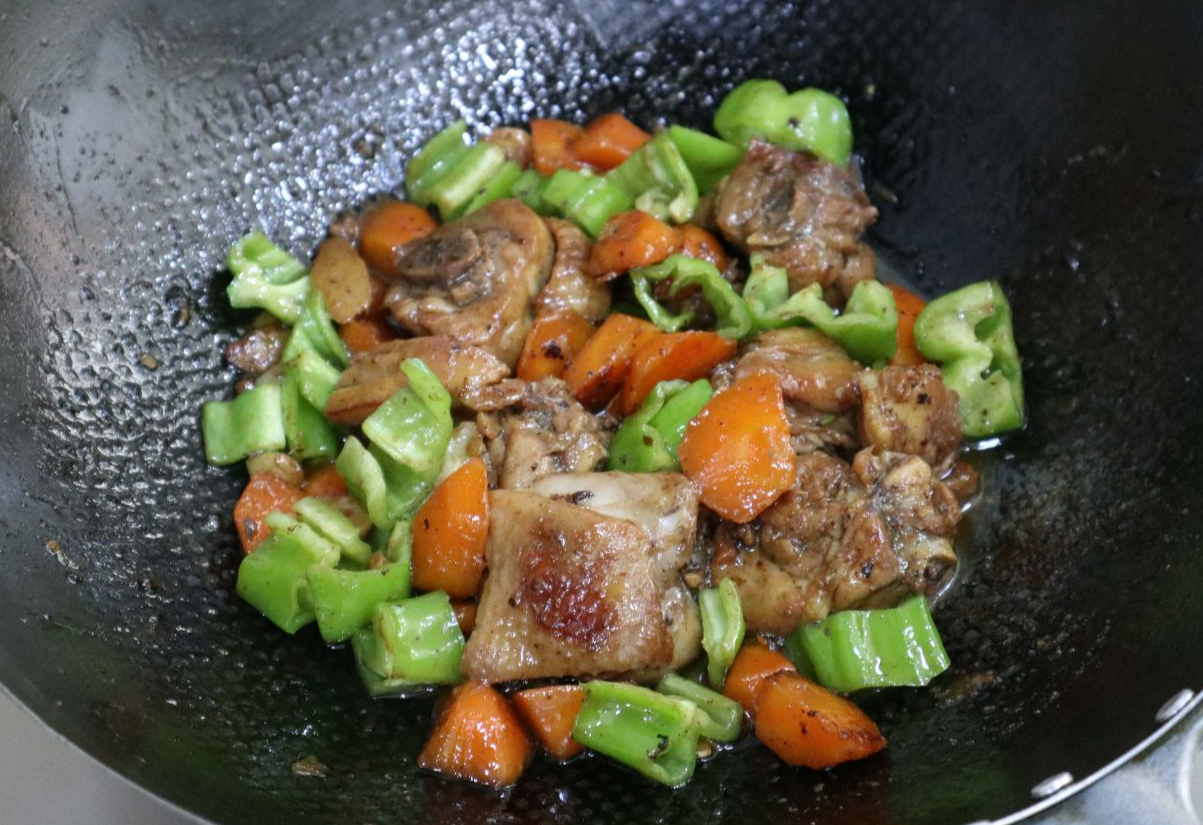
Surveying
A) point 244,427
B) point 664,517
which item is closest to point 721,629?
point 664,517

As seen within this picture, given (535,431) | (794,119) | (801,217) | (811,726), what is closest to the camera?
(811,726)

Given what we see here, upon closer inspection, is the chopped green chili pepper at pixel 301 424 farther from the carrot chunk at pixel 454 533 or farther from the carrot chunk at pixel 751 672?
the carrot chunk at pixel 751 672

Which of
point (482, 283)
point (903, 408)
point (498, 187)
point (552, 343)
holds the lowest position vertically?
point (903, 408)

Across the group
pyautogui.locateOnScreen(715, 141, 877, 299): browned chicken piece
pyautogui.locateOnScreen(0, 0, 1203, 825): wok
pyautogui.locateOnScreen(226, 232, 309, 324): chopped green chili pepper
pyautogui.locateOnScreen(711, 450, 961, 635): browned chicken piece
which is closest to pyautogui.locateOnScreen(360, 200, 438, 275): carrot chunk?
pyautogui.locateOnScreen(0, 0, 1203, 825): wok

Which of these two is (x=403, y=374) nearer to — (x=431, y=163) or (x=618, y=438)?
(x=618, y=438)

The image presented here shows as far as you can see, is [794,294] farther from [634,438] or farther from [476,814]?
[476,814]

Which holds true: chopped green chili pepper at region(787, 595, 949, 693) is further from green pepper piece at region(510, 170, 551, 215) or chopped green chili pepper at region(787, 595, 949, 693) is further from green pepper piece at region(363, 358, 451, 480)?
green pepper piece at region(510, 170, 551, 215)
